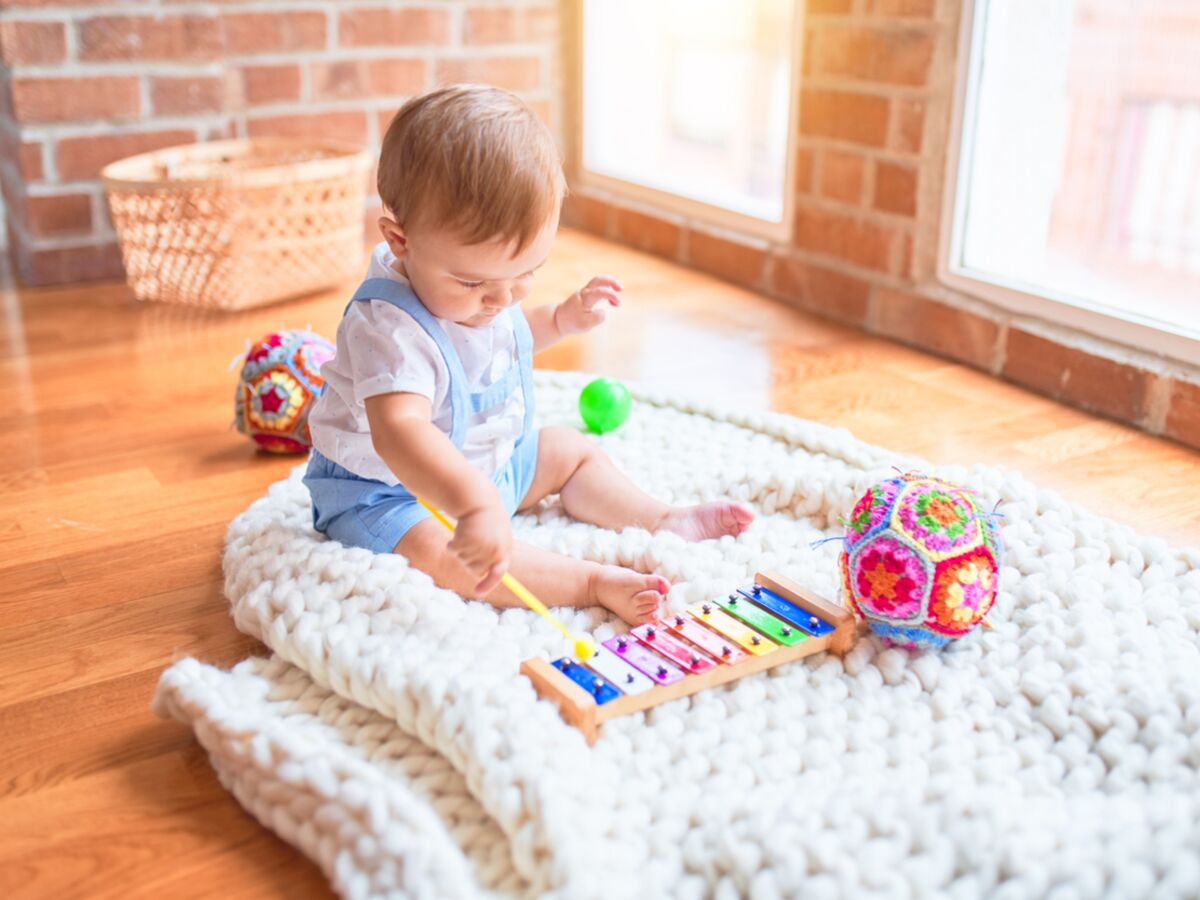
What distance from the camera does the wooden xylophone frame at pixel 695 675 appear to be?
2.79 ft

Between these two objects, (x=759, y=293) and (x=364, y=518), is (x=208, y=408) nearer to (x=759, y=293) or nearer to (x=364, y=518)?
(x=364, y=518)

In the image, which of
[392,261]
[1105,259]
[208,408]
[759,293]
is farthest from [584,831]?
[1105,259]

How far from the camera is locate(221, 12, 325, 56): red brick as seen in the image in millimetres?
2258

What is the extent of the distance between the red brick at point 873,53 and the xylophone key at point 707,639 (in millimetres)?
1127

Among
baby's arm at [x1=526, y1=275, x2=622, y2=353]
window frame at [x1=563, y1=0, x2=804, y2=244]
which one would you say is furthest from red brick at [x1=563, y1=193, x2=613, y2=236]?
baby's arm at [x1=526, y1=275, x2=622, y2=353]

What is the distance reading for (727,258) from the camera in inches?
88.6

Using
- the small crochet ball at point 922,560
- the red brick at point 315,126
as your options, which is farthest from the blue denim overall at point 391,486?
the red brick at point 315,126

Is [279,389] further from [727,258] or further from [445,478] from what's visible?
[727,258]

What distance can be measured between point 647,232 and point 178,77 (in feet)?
3.13

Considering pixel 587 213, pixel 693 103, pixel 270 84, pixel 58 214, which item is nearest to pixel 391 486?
pixel 58 214

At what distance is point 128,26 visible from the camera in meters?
2.12

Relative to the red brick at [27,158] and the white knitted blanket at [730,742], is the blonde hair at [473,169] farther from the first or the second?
the red brick at [27,158]

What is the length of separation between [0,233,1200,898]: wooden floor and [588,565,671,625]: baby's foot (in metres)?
0.31

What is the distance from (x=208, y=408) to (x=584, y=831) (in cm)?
104
